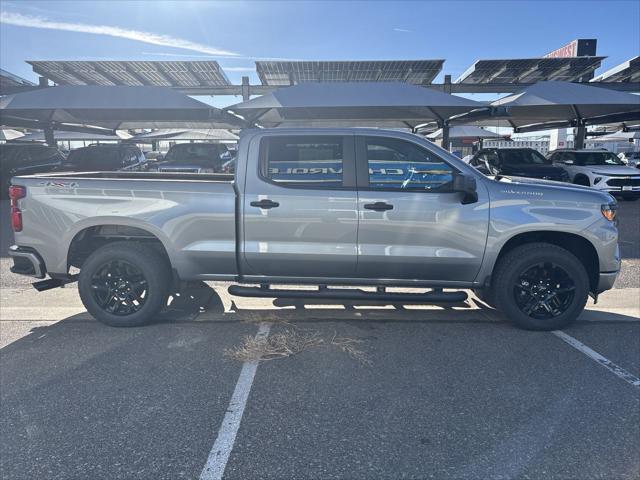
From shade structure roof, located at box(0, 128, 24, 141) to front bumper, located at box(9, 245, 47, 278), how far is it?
26860mm

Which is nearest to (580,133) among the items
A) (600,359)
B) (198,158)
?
(198,158)

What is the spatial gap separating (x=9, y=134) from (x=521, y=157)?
28764mm

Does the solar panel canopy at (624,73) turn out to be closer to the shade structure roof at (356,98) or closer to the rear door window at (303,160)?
the shade structure roof at (356,98)

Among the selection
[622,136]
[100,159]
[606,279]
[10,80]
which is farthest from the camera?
[622,136]

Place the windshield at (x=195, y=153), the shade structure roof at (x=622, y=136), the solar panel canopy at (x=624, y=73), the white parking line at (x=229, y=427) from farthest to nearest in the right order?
the shade structure roof at (x=622, y=136) < the solar panel canopy at (x=624, y=73) < the windshield at (x=195, y=153) < the white parking line at (x=229, y=427)

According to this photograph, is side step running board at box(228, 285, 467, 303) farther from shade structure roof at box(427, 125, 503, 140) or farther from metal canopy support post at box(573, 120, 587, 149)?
shade structure roof at box(427, 125, 503, 140)

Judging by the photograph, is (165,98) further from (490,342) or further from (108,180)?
(490,342)

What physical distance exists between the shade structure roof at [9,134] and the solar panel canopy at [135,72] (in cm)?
961

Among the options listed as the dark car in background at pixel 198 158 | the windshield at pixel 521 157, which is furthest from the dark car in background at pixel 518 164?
the dark car in background at pixel 198 158

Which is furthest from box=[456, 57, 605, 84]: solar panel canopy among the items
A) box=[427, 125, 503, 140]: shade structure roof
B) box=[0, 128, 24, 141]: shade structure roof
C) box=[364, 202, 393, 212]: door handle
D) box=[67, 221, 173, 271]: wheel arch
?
box=[0, 128, 24, 141]: shade structure roof

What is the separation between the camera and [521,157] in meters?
15.2

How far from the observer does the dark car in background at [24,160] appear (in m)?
15.2

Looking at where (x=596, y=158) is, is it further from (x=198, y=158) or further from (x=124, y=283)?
(x=124, y=283)

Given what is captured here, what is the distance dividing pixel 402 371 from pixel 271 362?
1.10m
